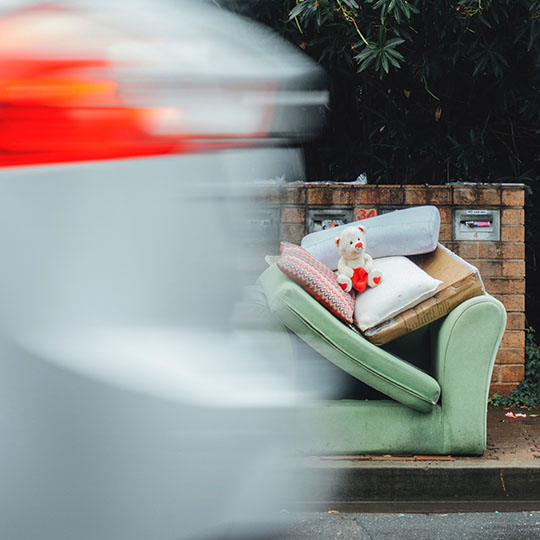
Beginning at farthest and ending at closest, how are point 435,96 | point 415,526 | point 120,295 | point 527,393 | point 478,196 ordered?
point 435,96 → point 478,196 → point 527,393 → point 415,526 → point 120,295

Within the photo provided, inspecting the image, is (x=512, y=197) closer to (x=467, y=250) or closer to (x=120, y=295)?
(x=467, y=250)

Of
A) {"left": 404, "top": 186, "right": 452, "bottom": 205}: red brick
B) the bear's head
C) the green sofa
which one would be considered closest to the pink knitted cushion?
the green sofa

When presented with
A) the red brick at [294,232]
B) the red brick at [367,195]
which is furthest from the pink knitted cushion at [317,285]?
the red brick at [367,195]

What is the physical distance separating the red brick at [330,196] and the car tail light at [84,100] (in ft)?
12.2

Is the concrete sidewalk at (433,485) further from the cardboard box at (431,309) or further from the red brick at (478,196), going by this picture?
the red brick at (478,196)

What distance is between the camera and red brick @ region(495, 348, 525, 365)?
5.17 m

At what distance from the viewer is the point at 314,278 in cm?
378

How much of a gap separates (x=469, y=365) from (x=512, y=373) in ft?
5.30

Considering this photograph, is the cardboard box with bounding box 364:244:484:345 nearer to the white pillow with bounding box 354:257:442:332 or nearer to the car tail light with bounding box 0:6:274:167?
the white pillow with bounding box 354:257:442:332

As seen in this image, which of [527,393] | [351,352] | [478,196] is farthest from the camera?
[478,196]

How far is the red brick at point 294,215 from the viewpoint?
5.23 metres

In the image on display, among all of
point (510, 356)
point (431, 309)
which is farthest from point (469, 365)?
point (510, 356)

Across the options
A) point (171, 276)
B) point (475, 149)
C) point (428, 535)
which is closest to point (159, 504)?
point (171, 276)

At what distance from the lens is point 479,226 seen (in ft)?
17.1
